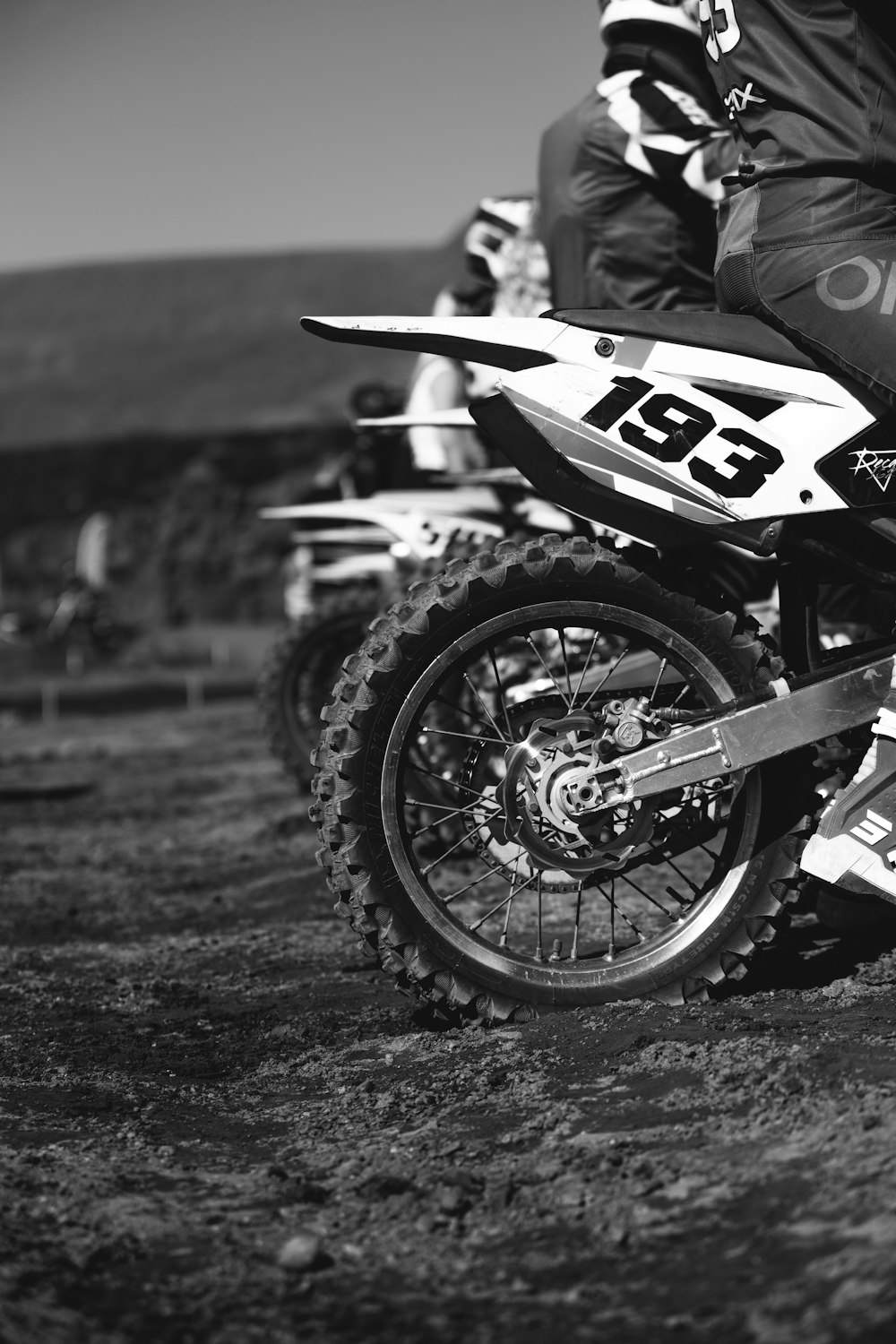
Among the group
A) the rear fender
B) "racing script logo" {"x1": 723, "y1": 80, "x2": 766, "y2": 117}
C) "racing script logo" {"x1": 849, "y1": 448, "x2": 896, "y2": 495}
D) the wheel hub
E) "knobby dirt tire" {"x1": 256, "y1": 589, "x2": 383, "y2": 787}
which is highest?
"racing script logo" {"x1": 723, "y1": 80, "x2": 766, "y2": 117}

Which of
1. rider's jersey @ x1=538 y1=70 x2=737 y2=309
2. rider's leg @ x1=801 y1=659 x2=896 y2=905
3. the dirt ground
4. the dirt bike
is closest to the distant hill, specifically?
the dirt bike

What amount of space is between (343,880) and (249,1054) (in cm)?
47

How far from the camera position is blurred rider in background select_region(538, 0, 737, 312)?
3.97 m

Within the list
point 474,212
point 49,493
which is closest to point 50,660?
point 49,493

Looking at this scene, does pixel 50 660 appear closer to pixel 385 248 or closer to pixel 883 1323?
pixel 883 1323

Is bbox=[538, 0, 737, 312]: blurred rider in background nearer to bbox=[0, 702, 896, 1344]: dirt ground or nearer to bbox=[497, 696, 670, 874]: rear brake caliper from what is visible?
bbox=[497, 696, 670, 874]: rear brake caliper

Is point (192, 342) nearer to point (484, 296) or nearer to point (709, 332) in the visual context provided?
point (484, 296)

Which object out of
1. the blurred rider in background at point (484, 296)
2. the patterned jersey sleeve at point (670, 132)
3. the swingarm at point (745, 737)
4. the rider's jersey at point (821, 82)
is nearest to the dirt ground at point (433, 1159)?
the swingarm at point (745, 737)

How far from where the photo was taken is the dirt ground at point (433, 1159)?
182 cm

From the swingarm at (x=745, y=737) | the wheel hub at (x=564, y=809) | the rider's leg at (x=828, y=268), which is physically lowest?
the wheel hub at (x=564, y=809)

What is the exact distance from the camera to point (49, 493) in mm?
27000

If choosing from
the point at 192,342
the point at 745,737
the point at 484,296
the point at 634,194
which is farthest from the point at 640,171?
the point at 192,342

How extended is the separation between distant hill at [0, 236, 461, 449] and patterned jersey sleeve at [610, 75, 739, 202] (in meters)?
25.1

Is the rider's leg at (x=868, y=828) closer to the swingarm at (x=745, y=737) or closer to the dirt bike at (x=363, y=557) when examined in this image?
the swingarm at (x=745, y=737)
